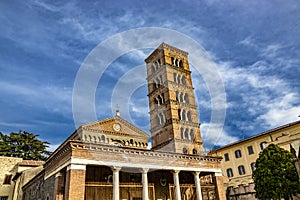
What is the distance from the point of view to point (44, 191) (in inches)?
783

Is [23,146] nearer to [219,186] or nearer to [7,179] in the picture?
[7,179]

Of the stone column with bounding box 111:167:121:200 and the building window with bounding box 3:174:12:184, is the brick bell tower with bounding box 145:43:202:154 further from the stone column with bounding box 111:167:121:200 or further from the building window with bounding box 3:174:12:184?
the building window with bounding box 3:174:12:184

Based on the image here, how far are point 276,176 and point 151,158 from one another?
469 inches

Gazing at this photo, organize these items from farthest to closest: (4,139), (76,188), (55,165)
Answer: (4,139), (55,165), (76,188)

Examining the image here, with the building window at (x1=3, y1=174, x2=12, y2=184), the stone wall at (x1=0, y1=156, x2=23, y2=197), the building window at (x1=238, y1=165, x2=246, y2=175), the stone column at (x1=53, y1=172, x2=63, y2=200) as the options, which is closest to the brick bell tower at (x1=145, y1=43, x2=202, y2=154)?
the building window at (x1=238, y1=165, x2=246, y2=175)

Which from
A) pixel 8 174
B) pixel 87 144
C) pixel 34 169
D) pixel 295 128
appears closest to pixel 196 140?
pixel 295 128

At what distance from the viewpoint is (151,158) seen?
18344 mm

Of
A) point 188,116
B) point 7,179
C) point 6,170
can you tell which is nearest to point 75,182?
point 188,116

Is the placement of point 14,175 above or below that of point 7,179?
above

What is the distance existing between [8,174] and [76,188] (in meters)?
24.6

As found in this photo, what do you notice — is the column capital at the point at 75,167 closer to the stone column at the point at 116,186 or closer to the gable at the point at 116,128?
the stone column at the point at 116,186

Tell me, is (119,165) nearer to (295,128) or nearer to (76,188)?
(76,188)

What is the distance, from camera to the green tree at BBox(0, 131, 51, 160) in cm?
4187

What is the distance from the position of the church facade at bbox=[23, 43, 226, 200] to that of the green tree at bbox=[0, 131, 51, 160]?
17.6 m
